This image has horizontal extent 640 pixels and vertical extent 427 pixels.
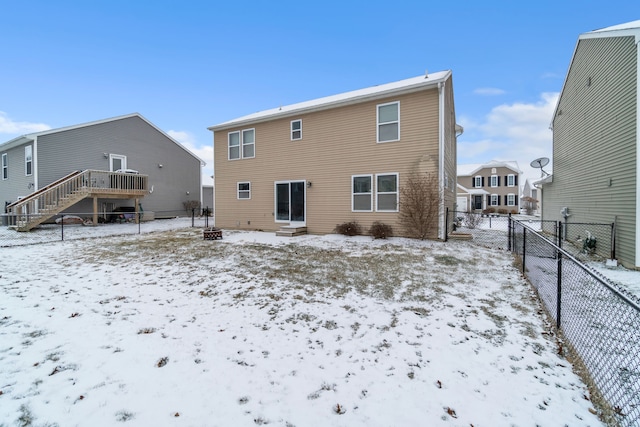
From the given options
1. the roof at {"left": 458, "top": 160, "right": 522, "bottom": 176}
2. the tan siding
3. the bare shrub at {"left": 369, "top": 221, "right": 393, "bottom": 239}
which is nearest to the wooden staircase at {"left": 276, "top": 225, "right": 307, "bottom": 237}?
the tan siding

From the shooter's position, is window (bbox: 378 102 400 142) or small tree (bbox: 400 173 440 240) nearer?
small tree (bbox: 400 173 440 240)

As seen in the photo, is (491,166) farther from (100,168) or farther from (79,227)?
(79,227)

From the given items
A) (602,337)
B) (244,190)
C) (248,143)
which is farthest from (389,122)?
(602,337)

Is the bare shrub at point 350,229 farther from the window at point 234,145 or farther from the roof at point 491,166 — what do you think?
the roof at point 491,166

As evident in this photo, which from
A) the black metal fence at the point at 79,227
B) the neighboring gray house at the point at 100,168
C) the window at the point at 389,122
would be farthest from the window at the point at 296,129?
the neighboring gray house at the point at 100,168

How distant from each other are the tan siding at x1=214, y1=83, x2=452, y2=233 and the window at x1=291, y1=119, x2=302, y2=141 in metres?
0.19

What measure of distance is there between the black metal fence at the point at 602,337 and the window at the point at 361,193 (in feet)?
20.5

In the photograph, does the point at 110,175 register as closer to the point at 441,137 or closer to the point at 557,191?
the point at 441,137

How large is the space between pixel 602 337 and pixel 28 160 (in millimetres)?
23976

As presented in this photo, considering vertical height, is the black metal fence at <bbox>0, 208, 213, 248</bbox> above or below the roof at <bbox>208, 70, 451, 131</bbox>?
below

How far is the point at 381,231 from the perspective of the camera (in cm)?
1023

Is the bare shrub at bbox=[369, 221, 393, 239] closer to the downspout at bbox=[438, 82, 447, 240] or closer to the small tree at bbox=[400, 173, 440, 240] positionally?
the small tree at bbox=[400, 173, 440, 240]

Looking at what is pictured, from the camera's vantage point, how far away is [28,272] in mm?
5773

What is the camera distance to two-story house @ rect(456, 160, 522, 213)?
105 feet
